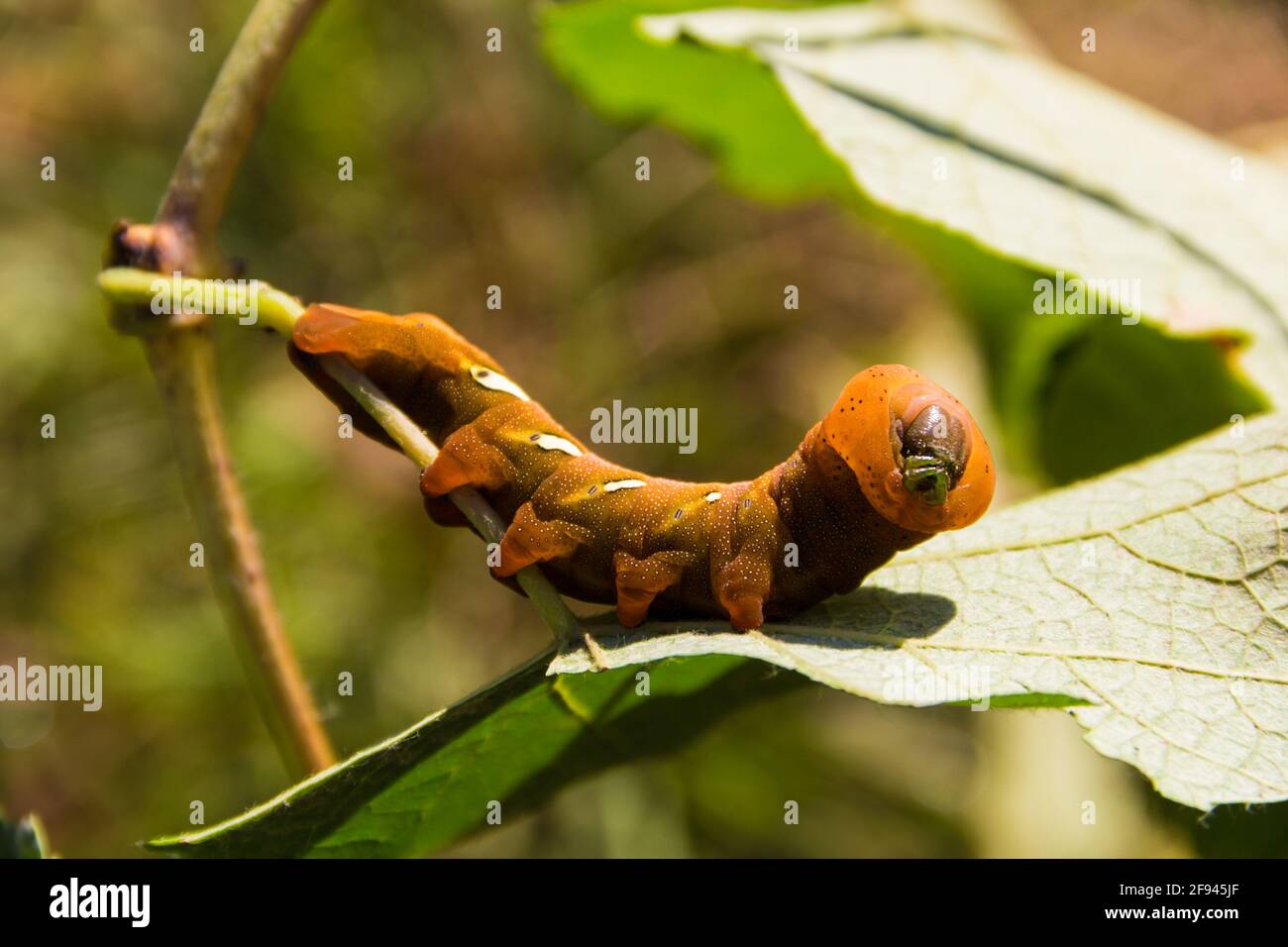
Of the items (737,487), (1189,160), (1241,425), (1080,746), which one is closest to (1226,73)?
(1189,160)

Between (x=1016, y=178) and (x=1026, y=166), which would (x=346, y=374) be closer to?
(x=1016, y=178)

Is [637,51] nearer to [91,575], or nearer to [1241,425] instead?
[1241,425]

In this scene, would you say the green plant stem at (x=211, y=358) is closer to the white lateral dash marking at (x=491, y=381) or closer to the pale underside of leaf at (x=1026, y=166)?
the white lateral dash marking at (x=491, y=381)

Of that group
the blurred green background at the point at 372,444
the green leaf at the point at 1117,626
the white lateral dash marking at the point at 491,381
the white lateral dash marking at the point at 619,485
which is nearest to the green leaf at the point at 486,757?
the green leaf at the point at 1117,626

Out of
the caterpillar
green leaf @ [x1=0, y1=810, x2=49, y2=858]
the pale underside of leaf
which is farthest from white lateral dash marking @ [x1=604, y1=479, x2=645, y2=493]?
green leaf @ [x1=0, y1=810, x2=49, y2=858]

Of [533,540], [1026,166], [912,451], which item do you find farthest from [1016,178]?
[533,540]
